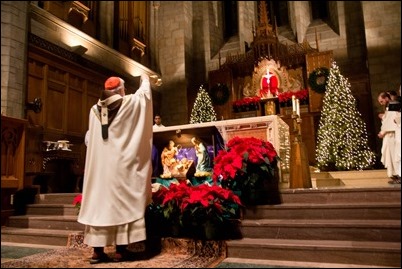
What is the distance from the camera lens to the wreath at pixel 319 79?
31.1 feet

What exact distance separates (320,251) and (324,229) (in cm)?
34

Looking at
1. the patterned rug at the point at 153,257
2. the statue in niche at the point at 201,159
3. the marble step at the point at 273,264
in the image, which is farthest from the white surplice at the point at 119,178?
the statue in niche at the point at 201,159

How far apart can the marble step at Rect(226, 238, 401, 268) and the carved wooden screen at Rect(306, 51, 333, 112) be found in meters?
7.07

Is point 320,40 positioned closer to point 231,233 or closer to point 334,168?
point 334,168

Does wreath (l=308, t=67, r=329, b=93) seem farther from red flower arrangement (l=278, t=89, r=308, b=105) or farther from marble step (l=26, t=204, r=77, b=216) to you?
marble step (l=26, t=204, r=77, b=216)

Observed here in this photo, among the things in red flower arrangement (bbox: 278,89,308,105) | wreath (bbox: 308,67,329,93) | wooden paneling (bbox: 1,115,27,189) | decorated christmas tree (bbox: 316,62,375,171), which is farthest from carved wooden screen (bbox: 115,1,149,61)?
decorated christmas tree (bbox: 316,62,375,171)

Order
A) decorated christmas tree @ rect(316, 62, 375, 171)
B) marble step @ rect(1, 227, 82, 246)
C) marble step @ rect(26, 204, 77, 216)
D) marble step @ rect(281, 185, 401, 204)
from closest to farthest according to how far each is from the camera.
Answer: marble step @ rect(281, 185, 401, 204)
marble step @ rect(1, 227, 82, 246)
marble step @ rect(26, 204, 77, 216)
decorated christmas tree @ rect(316, 62, 375, 171)

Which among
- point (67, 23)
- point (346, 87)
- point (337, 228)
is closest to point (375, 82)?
point (346, 87)

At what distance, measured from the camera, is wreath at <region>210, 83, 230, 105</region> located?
10.9 meters

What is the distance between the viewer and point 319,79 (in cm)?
954

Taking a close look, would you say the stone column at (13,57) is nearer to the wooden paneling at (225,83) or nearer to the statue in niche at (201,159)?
the statue in niche at (201,159)

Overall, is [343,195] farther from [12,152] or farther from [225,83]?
[225,83]

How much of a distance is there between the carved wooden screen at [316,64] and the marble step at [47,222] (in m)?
7.35

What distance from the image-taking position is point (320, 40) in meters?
11.2
